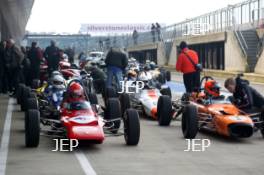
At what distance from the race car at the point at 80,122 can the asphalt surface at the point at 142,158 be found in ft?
0.70

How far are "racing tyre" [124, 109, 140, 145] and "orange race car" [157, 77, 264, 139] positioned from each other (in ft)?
4.17

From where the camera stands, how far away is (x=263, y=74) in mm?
32844

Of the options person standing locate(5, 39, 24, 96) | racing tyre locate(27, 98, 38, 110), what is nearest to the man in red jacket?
racing tyre locate(27, 98, 38, 110)

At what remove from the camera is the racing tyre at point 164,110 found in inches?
561

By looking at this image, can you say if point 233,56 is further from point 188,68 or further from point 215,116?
point 215,116

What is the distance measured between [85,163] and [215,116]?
343 centimetres

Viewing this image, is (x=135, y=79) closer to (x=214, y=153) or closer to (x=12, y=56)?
(x=12, y=56)

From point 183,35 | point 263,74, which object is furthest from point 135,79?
point 183,35

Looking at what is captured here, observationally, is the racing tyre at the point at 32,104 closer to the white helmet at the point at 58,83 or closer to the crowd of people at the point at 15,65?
the white helmet at the point at 58,83

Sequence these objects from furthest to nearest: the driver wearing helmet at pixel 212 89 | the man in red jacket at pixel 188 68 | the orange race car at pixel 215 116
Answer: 1. the man in red jacket at pixel 188 68
2. the driver wearing helmet at pixel 212 89
3. the orange race car at pixel 215 116

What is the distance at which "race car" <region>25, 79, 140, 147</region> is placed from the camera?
35.9 ft

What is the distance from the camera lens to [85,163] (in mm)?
9961

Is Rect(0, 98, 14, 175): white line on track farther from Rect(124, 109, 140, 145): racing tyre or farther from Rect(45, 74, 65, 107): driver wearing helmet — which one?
Rect(124, 109, 140, 145): racing tyre

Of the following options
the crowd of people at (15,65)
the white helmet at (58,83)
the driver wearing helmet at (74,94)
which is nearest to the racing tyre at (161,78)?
the crowd of people at (15,65)
